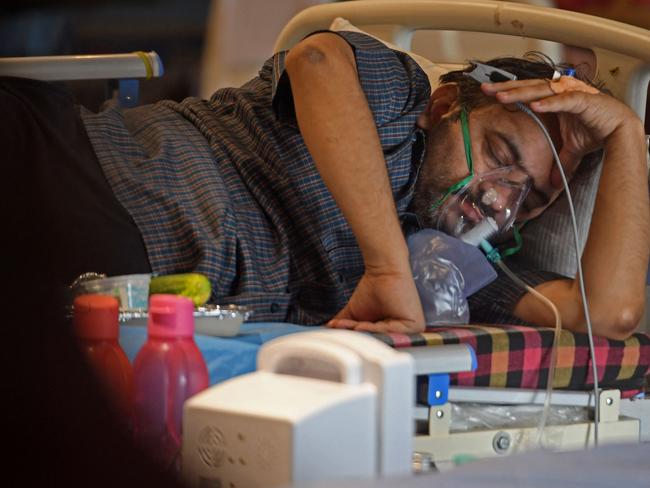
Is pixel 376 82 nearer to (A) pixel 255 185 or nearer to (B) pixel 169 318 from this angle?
(A) pixel 255 185

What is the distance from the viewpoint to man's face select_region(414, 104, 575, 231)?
84.0 inches

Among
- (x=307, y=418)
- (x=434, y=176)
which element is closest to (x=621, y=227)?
(x=434, y=176)

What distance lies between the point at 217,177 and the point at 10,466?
4.38 ft

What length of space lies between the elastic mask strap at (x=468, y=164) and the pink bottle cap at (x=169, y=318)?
1.03 meters

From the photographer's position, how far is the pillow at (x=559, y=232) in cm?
230

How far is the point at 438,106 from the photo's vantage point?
2.24 m

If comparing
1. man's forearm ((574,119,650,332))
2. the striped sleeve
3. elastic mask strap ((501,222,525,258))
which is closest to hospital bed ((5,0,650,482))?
man's forearm ((574,119,650,332))

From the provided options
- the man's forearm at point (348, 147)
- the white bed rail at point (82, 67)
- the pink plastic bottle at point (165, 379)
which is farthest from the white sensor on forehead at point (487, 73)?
the pink plastic bottle at point (165, 379)

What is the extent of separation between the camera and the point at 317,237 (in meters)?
2.05

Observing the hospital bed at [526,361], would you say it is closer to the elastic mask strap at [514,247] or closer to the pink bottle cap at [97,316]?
the pink bottle cap at [97,316]

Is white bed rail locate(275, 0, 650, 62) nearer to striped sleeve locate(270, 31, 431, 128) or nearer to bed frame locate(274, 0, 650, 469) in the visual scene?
bed frame locate(274, 0, 650, 469)

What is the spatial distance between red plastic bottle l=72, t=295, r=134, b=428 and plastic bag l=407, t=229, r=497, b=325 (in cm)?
91

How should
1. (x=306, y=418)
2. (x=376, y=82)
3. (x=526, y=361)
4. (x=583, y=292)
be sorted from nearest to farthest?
(x=306, y=418)
(x=526, y=361)
(x=583, y=292)
(x=376, y=82)

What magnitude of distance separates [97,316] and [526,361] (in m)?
0.84
